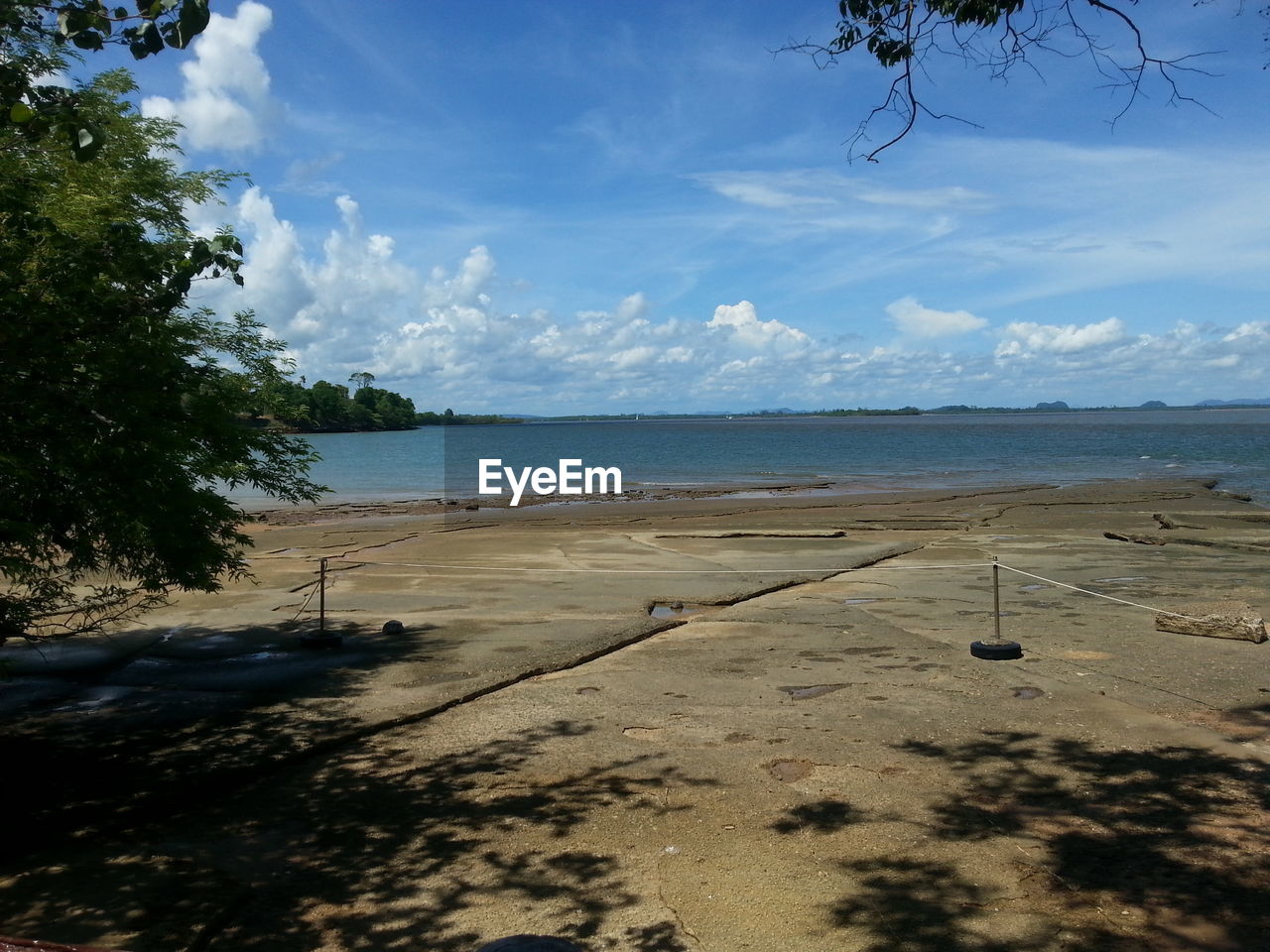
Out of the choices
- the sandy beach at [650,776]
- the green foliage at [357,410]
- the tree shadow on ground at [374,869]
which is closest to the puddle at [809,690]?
the sandy beach at [650,776]

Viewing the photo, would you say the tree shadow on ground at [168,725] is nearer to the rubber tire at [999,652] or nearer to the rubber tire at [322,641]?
the rubber tire at [322,641]

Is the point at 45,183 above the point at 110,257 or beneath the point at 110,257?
above

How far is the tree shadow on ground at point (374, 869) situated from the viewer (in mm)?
4398

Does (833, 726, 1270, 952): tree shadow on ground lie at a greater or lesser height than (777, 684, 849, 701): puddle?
greater

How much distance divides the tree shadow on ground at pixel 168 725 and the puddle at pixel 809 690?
367cm

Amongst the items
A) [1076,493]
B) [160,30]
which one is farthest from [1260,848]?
[1076,493]

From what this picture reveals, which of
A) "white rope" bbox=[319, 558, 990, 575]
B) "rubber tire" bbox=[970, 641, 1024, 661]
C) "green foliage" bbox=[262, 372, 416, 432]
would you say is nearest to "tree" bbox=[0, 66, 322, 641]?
"rubber tire" bbox=[970, 641, 1024, 661]

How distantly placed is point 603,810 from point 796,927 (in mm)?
1718

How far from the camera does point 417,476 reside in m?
58.4

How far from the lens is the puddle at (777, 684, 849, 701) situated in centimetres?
820

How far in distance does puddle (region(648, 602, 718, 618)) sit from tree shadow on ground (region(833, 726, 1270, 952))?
6.06m

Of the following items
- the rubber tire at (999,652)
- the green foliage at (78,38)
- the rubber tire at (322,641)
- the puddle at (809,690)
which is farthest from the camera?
the rubber tire at (322,641)

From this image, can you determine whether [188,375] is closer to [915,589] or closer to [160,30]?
[160,30]

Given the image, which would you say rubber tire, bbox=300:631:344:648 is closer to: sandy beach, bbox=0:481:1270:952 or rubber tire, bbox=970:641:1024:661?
sandy beach, bbox=0:481:1270:952
